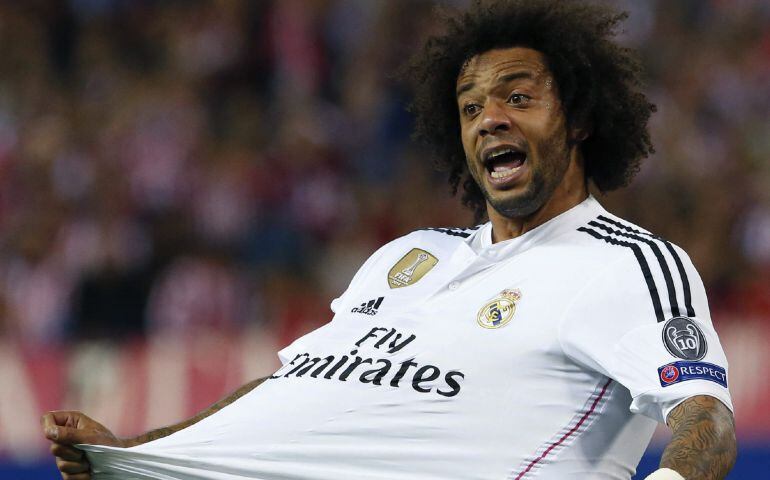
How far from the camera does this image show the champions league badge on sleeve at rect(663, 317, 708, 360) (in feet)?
10.4

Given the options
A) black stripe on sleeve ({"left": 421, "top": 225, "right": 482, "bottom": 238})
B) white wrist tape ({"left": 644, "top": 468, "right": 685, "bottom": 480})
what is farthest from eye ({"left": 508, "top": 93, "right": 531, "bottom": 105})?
white wrist tape ({"left": 644, "top": 468, "right": 685, "bottom": 480})

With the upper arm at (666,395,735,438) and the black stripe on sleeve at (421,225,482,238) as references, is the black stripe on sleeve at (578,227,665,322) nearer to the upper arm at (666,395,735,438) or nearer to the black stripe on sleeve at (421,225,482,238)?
the upper arm at (666,395,735,438)

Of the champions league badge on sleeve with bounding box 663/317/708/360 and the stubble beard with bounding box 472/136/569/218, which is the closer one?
the champions league badge on sleeve with bounding box 663/317/708/360

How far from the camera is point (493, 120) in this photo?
3809mm

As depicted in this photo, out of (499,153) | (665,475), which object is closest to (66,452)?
(499,153)

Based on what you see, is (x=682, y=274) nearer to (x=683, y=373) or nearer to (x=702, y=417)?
(x=683, y=373)

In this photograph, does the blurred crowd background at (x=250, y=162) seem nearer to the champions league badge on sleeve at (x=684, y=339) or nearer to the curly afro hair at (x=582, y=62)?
the curly afro hair at (x=582, y=62)

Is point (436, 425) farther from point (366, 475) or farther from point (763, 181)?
point (763, 181)

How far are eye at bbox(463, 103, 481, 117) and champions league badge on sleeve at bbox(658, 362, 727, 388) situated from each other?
1103mm

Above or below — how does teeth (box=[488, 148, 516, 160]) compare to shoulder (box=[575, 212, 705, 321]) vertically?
above

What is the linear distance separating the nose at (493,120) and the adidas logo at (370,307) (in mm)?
567

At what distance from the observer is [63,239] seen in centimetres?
866

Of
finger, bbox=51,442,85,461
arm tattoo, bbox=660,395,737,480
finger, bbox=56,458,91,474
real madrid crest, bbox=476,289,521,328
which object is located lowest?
arm tattoo, bbox=660,395,737,480

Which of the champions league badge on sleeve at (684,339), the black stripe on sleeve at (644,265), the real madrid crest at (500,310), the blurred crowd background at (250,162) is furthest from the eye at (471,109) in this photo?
the blurred crowd background at (250,162)
